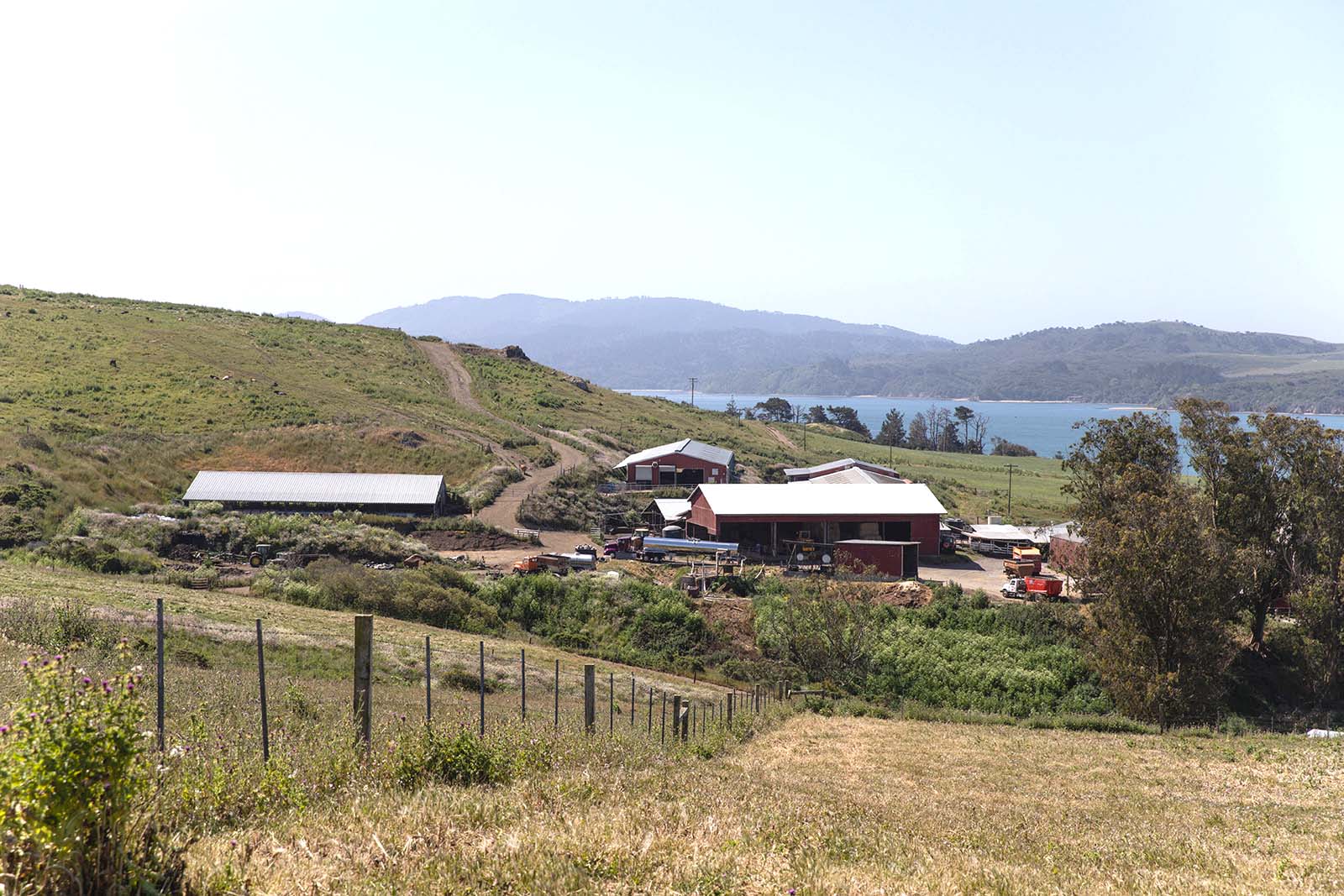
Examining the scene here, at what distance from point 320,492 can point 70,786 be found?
5335 cm

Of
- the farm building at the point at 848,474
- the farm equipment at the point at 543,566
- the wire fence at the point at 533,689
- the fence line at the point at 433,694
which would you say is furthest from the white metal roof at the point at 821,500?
the wire fence at the point at 533,689

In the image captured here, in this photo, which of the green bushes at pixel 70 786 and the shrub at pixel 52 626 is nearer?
the green bushes at pixel 70 786

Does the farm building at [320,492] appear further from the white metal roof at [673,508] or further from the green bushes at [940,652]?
the green bushes at [940,652]

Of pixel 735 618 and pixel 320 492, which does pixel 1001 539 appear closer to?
pixel 735 618

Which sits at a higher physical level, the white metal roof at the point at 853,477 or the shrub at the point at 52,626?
the white metal roof at the point at 853,477

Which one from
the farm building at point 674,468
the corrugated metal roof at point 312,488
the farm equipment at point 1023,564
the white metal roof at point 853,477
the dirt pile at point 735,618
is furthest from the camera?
the farm building at point 674,468

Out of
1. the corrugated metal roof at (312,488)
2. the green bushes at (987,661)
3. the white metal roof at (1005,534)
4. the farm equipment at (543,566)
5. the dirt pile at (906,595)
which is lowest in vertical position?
the green bushes at (987,661)

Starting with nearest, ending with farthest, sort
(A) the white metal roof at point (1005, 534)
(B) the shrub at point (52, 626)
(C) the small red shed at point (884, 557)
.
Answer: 1. (B) the shrub at point (52, 626)
2. (C) the small red shed at point (884, 557)
3. (A) the white metal roof at point (1005, 534)

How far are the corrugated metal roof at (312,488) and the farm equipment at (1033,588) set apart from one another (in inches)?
1304

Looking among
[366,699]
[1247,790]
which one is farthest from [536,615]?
[366,699]

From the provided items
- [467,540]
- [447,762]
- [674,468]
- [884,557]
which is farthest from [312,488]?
[447,762]

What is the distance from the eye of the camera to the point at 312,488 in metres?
55.2

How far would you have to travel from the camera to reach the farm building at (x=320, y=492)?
174ft

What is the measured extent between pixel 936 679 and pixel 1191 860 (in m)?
26.5
